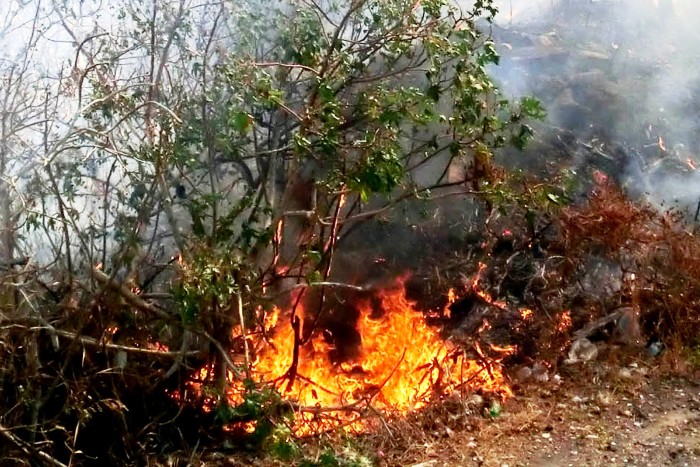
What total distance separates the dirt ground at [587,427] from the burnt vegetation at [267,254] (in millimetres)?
157

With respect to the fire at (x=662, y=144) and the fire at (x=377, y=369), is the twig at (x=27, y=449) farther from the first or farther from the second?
the fire at (x=662, y=144)

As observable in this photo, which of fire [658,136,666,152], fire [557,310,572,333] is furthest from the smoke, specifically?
fire [557,310,572,333]

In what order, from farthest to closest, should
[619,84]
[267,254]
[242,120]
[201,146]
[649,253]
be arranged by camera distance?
[619,84] < [649,253] < [267,254] < [201,146] < [242,120]

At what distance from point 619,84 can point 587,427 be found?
244 inches

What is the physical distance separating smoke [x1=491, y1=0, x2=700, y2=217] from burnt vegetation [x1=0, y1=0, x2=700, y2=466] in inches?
74.4

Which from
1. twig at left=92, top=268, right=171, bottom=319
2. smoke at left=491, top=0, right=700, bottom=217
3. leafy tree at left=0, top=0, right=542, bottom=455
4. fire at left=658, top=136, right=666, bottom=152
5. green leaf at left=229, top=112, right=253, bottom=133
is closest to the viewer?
green leaf at left=229, top=112, right=253, bottom=133

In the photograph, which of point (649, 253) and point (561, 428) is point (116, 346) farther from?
point (649, 253)

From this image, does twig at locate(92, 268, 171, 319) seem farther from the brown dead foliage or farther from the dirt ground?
the brown dead foliage

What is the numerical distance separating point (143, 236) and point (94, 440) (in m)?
1.32

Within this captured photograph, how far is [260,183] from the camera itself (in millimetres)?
4941

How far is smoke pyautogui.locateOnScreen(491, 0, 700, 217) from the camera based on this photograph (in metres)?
8.14

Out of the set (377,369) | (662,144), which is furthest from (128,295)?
(662,144)

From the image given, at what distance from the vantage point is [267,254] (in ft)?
16.3

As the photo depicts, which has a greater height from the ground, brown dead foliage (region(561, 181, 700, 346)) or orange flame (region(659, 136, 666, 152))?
orange flame (region(659, 136, 666, 152))
